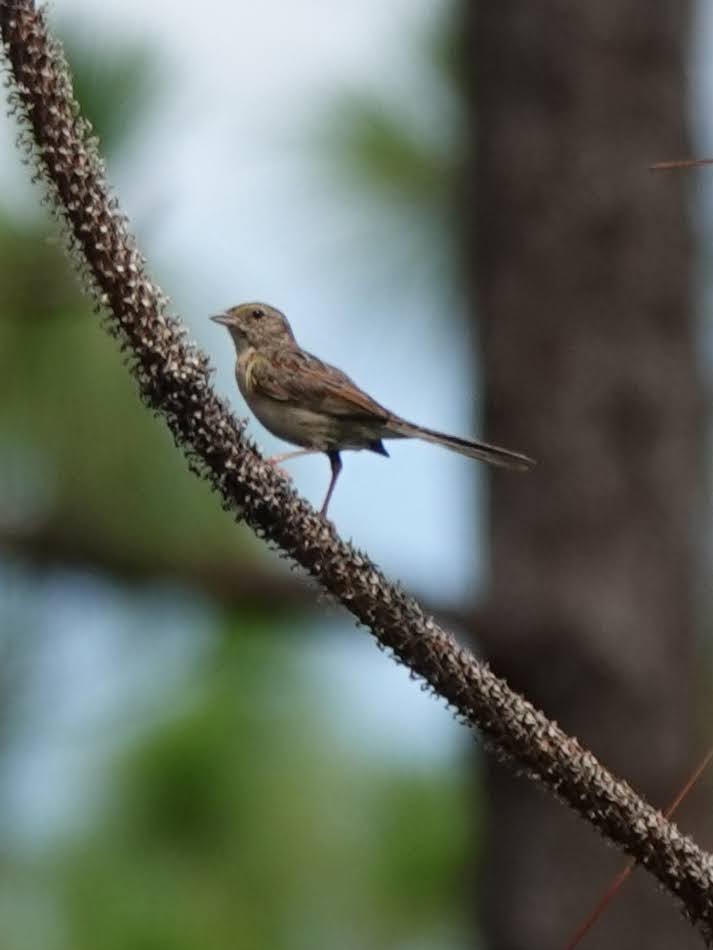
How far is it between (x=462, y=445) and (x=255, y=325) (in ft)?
2.80

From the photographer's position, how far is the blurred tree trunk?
565 cm

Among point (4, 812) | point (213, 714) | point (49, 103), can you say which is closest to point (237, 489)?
point (49, 103)

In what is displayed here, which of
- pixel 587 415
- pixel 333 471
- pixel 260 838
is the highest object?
pixel 587 415

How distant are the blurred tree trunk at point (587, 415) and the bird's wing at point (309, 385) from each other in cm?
249

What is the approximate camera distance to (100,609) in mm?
6590

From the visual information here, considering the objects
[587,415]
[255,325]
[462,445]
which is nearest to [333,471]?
[462,445]

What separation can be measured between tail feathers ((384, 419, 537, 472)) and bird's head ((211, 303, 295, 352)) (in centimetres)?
44

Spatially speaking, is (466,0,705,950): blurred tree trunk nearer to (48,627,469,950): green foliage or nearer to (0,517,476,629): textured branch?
(0,517,476,629): textured branch

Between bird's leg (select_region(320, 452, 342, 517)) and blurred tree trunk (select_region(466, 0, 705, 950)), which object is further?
blurred tree trunk (select_region(466, 0, 705, 950))

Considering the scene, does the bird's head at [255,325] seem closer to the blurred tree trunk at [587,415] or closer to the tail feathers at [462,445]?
the tail feathers at [462,445]

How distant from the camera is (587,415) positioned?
585cm

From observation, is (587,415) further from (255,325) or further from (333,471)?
(333,471)

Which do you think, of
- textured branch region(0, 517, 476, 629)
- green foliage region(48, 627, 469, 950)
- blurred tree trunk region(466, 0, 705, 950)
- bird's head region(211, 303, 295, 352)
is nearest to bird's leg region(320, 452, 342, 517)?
bird's head region(211, 303, 295, 352)

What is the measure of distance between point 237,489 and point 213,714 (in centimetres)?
668
